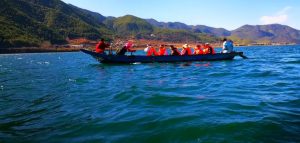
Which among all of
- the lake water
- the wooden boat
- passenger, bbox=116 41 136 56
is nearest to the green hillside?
the wooden boat

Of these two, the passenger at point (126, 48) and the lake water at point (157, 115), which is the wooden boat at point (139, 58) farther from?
the lake water at point (157, 115)

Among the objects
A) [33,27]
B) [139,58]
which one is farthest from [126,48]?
[33,27]

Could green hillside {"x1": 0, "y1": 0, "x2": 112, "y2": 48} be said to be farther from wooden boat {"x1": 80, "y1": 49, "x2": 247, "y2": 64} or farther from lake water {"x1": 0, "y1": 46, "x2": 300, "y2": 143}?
lake water {"x1": 0, "y1": 46, "x2": 300, "y2": 143}

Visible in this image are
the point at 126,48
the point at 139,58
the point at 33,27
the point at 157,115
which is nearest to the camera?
the point at 157,115

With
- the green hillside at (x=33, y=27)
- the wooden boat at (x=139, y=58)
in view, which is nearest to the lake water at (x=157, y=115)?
the wooden boat at (x=139, y=58)

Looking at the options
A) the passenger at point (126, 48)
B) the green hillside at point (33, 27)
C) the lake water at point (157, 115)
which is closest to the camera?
the lake water at point (157, 115)

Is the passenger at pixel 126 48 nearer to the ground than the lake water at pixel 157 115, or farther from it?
farther from it

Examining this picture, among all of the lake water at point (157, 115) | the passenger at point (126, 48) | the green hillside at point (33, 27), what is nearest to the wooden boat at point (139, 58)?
the passenger at point (126, 48)

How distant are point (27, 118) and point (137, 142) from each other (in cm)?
433

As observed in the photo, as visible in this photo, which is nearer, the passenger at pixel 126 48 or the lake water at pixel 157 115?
the lake water at pixel 157 115

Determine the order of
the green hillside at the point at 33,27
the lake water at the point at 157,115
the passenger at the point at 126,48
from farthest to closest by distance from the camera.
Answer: the green hillside at the point at 33,27 < the passenger at the point at 126,48 < the lake water at the point at 157,115

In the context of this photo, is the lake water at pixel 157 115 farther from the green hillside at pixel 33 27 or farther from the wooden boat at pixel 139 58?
the green hillside at pixel 33 27

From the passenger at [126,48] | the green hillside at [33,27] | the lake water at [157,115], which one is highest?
the green hillside at [33,27]

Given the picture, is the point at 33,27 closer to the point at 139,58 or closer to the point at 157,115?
the point at 139,58
